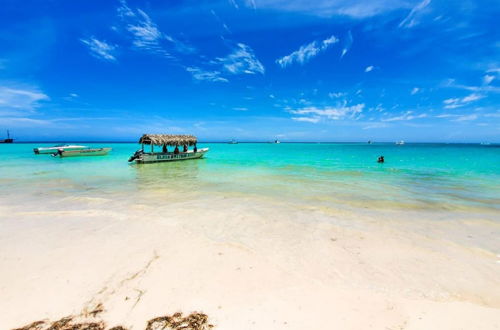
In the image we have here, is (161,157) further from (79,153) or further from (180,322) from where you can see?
(180,322)

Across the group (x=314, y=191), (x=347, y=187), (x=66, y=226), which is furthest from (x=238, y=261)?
(x=347, y=187)

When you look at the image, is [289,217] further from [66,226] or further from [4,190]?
[4,190]

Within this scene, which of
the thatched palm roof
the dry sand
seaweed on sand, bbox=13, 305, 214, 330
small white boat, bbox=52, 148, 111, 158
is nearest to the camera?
seaweed on sand, bbox=13, 305, 214, 330

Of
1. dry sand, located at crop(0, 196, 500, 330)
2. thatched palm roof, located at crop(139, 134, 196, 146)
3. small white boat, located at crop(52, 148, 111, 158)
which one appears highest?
thatched palm roof, located at crop(139, 134, 196, 146)

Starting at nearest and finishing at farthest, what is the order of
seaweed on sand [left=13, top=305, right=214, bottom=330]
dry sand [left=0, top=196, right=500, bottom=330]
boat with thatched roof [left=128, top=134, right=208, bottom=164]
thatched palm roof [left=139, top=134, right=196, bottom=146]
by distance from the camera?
seaweed on sand [left=13, top=305, right=214, bottom=330]
dry sand [left=0, top=196, right=500, bottom=330]
boat with thatched roof [left=128, top=134, right=208, bottom=164]
thatched palm roof [left=139, top=134, right=196, bottom=146]

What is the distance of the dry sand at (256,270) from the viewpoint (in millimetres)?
2975

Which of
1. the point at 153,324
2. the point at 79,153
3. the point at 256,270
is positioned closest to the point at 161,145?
the point at 79,153

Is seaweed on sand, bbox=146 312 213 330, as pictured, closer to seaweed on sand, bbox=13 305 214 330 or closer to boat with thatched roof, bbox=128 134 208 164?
seaweed on sand, bbox=13 305 214 330

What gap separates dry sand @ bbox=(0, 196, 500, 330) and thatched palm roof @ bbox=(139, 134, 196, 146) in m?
18.1

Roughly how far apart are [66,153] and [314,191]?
36.0 metres

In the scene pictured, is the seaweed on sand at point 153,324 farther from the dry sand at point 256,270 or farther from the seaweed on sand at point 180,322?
the dry sand at point 256,270

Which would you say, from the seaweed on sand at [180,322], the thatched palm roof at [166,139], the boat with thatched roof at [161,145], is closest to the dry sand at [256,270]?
the seaweed on sand at [180,322]

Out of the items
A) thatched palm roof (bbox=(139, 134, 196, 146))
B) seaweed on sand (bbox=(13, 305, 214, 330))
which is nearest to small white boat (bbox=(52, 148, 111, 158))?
thatched palm roof (bbox=(139, 134, 196, 146))

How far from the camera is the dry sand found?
2975 millimetres
